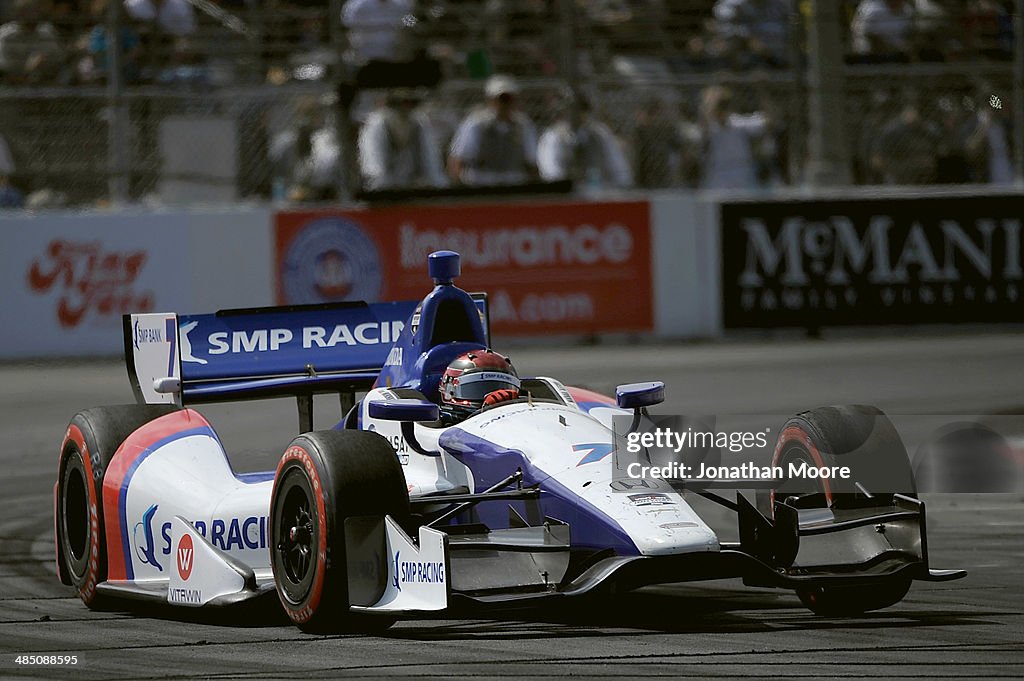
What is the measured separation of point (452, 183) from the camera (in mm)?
16938

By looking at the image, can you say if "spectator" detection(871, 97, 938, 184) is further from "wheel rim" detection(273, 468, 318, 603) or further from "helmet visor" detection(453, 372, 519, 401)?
"wheel rim" detection(273, 468, 318, 603)

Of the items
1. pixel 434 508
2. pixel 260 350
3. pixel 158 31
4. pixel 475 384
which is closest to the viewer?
pixel 434 508

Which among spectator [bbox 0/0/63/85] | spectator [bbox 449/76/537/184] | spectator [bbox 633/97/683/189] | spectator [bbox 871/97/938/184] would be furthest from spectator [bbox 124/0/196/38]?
spectator [bbox 871/97/938/184]

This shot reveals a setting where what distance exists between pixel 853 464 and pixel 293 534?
6.50 feet

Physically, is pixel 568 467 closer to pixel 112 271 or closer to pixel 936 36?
pixel 112 271

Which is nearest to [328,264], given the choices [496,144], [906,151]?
[496,144]

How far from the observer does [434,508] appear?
657 cm

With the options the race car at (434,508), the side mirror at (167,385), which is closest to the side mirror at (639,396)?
the race car at (434,508)

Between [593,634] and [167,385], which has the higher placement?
[167,385]

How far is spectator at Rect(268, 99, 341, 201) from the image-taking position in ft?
55.0

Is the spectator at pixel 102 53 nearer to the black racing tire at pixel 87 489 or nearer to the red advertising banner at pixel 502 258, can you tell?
the red advertising banner at pixel 502 258

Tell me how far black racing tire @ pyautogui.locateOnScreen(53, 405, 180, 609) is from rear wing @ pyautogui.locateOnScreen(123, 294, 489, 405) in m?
0.38

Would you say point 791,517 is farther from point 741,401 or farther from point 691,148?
point 691,148

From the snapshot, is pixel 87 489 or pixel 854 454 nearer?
pixel 854 454
